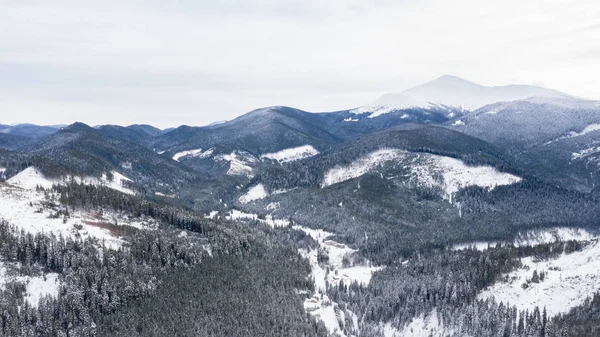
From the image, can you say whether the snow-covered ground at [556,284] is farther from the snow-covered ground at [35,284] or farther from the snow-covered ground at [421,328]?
the snow-covered ground at [35,284]

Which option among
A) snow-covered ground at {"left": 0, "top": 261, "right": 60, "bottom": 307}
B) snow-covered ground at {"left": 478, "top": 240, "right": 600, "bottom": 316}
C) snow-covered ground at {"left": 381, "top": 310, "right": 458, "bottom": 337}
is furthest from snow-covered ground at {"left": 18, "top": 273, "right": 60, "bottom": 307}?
snow-covered ground at {"left": 478, "top": 240, "right": 600, "bottom": 316}

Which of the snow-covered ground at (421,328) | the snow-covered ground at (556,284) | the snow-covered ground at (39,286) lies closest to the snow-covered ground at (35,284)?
the snow-covered ground at (39,286)

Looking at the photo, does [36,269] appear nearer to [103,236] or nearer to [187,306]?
[103,236]

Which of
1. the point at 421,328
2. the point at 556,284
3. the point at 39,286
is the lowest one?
the point at 421,328

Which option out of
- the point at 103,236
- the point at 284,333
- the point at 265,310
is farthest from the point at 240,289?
the point at 103,236

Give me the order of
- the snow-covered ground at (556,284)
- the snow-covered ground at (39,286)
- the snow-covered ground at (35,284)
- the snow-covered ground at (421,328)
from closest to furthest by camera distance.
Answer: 1. the snow-covered ground at (39,286)
2. the snow-covered ground at (35,284)
3. the snow-covered ground at (556,284)
4. the snow-covered ground at (421,328)

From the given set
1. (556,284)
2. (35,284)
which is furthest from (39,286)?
(556,284)

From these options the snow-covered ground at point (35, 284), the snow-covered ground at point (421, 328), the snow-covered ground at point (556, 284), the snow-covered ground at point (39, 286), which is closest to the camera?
the snow-covered ground at point (39, 286)

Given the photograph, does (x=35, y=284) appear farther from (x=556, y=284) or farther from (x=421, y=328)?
(x=556, y=284)
